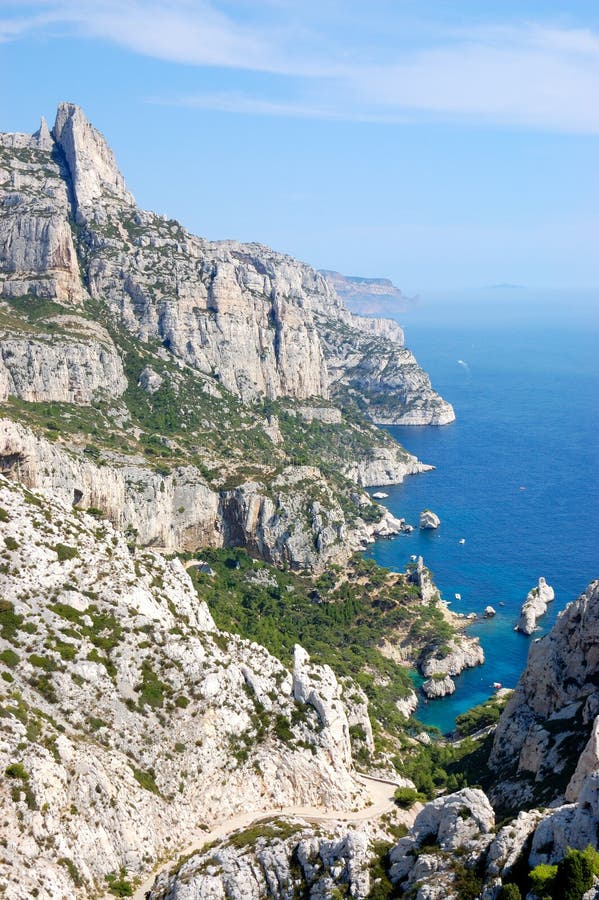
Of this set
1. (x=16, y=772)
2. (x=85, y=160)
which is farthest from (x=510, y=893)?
(x=85, y=160)

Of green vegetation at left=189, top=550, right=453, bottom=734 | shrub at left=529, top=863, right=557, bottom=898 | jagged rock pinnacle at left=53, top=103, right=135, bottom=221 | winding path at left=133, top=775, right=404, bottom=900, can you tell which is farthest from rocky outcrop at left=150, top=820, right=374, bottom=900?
jagged rock pinnacle at left=53, top=103, right=135, bottom=221

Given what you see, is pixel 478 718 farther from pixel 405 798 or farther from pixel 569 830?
pixel 569 830

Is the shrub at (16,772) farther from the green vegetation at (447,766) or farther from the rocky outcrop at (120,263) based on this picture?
the rocky outcrop at (120,263)

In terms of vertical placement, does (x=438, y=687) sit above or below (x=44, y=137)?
below

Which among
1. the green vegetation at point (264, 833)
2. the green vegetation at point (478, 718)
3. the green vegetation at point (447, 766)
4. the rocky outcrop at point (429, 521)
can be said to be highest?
the green vegetation at point (264, 833)

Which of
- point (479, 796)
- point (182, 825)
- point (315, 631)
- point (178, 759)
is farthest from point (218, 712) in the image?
point (315, 631)

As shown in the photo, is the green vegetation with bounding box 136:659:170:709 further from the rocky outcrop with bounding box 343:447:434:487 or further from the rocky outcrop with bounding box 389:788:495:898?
the rocky outcrop with bounding box 343:447:434:487

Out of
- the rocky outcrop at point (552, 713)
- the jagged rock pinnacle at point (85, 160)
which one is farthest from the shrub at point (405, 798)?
the jagged rock pinnacle at point (85, 160)
